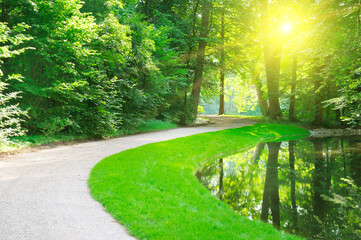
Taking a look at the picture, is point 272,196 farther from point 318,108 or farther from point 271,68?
point 271,68

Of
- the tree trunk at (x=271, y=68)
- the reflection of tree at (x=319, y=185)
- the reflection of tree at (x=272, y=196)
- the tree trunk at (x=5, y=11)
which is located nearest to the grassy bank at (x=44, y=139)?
the tree trunk at (x=5, y=11)

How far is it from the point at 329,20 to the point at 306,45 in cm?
125

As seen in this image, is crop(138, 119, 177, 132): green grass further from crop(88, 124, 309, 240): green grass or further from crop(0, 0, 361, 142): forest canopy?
crop(88, 124, 309, 240): green grass

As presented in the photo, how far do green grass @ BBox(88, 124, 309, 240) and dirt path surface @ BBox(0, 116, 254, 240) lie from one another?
309 millimetres

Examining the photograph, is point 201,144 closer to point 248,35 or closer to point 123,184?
point 123,184

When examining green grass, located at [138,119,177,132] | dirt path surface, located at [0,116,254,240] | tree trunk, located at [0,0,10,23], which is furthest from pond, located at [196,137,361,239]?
tree trunk, located at [0,0,10,23]

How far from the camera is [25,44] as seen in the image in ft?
33.7

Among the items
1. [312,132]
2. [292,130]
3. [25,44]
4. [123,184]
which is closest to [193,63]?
[292,130]

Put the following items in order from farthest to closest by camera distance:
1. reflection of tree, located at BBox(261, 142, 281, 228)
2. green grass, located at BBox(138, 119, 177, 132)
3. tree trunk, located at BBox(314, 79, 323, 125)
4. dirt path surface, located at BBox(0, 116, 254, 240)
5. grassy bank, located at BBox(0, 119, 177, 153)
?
tree trunk, located at BBox(314, 79, 323, 125), green grass, located at BBox(138, 119, 177, 132), grassy bank, located at BBox(0, 119, 177, 153), reflection of tree, located at BBox(261, 142, 281, 228), dirt path surface, located at BBox(0, 116, 254, 240)

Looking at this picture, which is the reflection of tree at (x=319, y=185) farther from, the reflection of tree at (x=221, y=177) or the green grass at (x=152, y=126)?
the green grass at (x=152, y=126)

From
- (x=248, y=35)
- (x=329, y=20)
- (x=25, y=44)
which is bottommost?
(x=25, y=44)

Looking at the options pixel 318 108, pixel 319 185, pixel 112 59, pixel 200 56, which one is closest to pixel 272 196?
pixel 319 185

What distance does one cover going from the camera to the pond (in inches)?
204

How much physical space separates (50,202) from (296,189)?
6.03m
